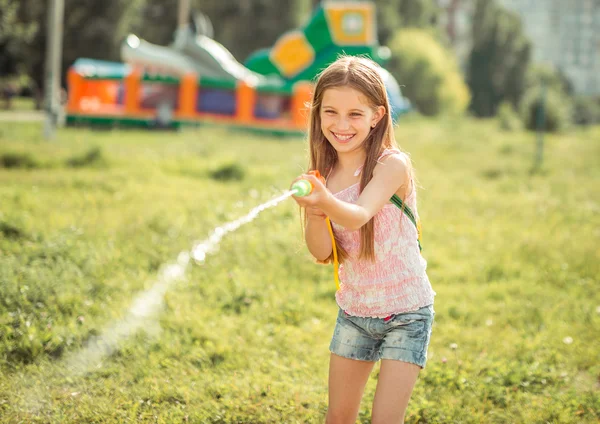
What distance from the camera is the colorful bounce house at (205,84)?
19156 millimetres

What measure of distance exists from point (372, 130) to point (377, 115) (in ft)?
0.19

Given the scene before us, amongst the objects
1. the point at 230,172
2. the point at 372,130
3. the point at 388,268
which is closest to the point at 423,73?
the point at 230,172

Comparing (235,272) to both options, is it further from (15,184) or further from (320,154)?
(15,184)

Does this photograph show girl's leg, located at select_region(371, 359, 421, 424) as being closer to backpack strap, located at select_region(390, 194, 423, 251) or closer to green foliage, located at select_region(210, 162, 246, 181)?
backpack strap, located at select_region(390, 194, 423, 251)

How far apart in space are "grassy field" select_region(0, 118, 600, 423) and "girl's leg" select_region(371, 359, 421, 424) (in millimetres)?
1007

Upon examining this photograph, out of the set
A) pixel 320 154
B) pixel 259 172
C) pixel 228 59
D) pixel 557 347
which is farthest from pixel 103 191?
pixel 228 59

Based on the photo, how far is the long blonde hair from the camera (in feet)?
8.20

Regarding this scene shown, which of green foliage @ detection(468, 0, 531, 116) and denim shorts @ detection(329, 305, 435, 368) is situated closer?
denim shorts @ detection(329, 305, 435, 368)

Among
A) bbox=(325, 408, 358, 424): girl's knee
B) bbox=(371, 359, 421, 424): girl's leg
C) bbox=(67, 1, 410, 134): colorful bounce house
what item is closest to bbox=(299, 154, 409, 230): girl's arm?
bbox=(371, 359, 421, 424): girl's leg

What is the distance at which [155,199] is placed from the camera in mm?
7953

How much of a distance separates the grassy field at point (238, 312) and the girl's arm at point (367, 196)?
143 cm

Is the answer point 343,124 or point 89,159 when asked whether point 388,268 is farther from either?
point 89,159

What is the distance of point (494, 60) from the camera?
53.5 m

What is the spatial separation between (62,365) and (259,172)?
6422mm
